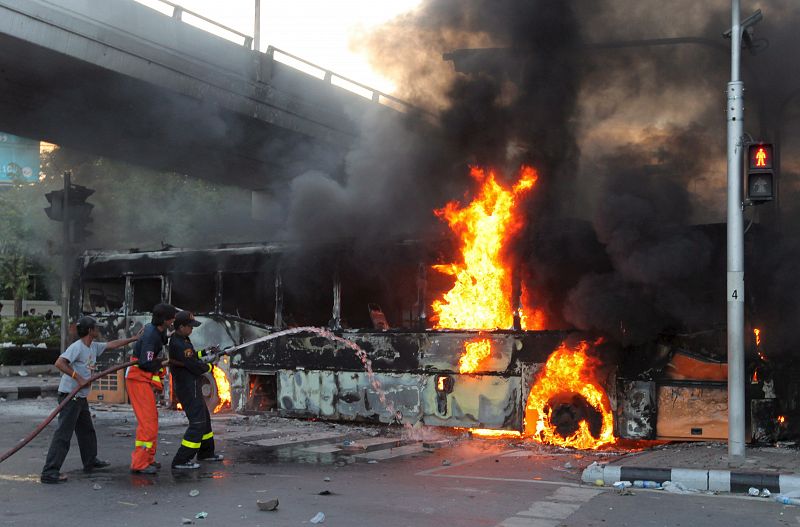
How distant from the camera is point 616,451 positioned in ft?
30.0

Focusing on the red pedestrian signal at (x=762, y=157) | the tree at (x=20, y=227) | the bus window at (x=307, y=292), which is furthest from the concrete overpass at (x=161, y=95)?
the tree at (x=20, y=227)

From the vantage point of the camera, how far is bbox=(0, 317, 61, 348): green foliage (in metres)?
25.1

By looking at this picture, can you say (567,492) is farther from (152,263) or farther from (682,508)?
(152,263)

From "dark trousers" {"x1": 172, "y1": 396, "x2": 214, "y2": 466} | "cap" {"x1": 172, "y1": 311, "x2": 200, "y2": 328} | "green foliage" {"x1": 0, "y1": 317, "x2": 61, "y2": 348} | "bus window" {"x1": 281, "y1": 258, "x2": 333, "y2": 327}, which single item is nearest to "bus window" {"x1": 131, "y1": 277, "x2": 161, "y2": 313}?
"bus window" {"x1": 281, "y1": 258, "x2": 333, "y2": 327}

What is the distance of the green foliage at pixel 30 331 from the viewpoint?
987 inches

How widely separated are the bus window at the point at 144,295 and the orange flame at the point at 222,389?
6.33ft

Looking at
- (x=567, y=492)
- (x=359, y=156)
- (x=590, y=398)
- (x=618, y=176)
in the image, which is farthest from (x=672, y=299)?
(x=359, y=156)

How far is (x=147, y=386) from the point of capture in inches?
301

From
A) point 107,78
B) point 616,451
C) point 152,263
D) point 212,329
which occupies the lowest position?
point 616,451

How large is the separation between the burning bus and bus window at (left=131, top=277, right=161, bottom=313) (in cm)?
2

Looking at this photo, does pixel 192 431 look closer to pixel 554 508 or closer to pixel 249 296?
pixel 554 508

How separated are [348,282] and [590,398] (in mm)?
3951

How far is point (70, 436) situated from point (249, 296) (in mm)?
5957

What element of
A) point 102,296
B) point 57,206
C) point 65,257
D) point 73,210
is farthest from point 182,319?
point 57,206
